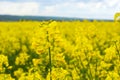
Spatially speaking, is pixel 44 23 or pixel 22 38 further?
pixel 22 38

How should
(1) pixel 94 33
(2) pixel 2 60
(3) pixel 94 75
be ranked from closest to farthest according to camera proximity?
(2) pixel 2 60, (3) pixel 94 75, (1) pixel 94 33

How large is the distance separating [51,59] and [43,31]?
0.90 ft

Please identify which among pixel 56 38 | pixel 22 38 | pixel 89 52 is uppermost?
pixel 56 38

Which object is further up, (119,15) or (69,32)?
(119,15)

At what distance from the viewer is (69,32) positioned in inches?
608

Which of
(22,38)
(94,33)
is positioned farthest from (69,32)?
(94,33)

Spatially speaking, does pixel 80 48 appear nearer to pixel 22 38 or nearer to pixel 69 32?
pixel 22 38

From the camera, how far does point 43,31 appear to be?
3.54m

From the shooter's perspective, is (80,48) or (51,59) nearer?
(51,59)

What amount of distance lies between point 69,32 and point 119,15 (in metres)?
11.1

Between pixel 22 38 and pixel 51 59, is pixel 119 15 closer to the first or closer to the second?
pixel 51 59

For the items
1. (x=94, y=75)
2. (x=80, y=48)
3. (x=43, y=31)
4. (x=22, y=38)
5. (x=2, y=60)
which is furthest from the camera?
(x=22, y=38)

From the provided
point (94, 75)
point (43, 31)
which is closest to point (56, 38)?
point (43, 31)

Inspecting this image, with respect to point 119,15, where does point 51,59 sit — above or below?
below
